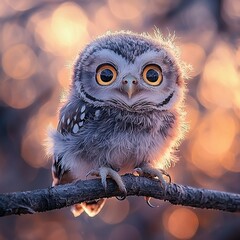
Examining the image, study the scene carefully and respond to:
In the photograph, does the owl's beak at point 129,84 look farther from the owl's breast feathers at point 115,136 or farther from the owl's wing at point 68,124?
the owl's wing at point 68,124

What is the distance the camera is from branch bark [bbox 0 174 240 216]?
1789 mm

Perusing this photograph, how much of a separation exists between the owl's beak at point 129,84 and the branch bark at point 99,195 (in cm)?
31

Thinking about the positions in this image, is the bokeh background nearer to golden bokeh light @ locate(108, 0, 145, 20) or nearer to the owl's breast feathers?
golden bokeh light @ locate(108, 0, 145, 20)

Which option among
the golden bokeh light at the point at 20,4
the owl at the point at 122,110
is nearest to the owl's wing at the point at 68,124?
the owl at the point at 122,110

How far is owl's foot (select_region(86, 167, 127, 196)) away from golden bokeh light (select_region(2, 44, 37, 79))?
8.68 ft

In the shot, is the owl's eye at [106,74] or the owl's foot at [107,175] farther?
the owl's eye at [106,74]

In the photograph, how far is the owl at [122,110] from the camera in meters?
2.35

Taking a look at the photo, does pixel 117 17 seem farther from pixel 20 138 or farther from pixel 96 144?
pixel 96 144

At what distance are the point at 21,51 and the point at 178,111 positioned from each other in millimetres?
2579

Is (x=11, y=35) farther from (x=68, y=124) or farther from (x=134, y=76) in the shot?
(x=134, y=76)

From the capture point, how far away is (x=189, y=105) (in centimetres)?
441

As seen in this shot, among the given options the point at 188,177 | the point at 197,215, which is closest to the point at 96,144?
the point at 188,177

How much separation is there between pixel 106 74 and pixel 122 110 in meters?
0.15

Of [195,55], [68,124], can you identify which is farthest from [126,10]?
[68,124]
